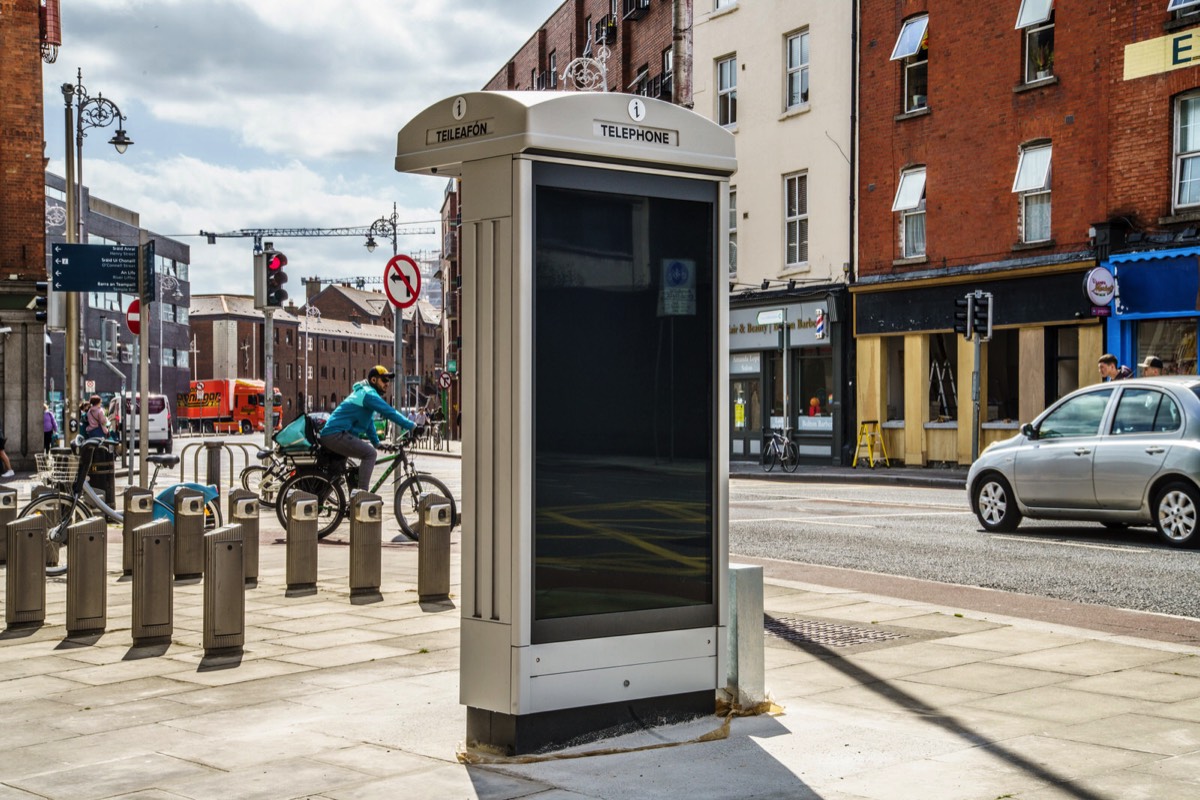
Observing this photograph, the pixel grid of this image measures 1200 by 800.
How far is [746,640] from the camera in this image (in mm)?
5879

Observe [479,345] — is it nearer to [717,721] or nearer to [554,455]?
[554,455]

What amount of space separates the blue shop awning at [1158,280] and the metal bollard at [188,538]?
1898 cm

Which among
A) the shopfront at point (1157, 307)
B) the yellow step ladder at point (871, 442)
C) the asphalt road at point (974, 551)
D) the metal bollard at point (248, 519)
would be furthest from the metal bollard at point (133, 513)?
the yellow step ladder at point (871, 442)

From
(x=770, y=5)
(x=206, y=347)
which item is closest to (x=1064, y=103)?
(x=770, y=5)

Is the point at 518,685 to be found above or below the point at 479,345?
below

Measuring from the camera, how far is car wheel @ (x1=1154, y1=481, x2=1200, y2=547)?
41.7 feet

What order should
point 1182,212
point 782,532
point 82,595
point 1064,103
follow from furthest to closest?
point 1064,103
point 1182,212
point 782,532
point 82,595

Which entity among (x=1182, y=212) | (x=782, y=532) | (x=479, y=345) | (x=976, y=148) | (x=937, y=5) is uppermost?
(x=937, y=5)

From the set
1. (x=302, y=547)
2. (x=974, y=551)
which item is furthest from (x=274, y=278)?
(x=974, y=551)

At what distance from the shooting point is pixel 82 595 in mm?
8352

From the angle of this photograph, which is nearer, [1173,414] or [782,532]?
[1173,414]

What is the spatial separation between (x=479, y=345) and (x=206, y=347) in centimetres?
14107

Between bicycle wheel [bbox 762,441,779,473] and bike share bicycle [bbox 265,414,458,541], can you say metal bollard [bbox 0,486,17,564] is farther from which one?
bicycle wheel [bbox 762,441,779,473]

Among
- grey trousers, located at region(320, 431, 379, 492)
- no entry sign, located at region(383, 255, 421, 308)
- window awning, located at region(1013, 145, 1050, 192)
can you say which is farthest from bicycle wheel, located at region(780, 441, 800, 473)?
grey trousers, located at region(320, 431, 379, 492)
